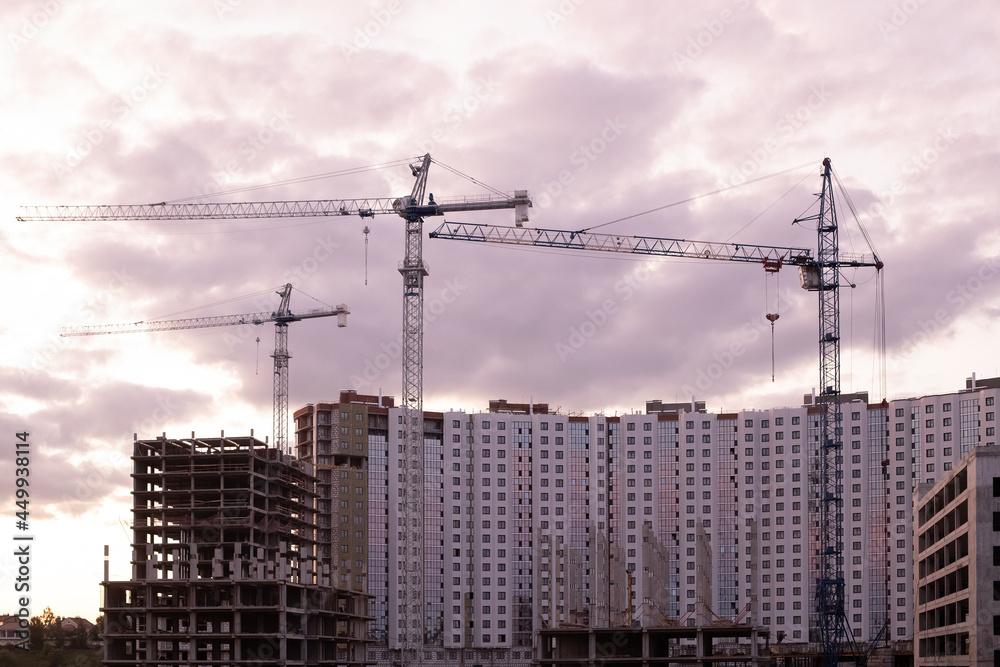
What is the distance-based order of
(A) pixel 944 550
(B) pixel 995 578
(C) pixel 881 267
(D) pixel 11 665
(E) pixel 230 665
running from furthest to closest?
(D) pixel 11 665
(C) pixel 881 267
(E) pixel 230 665
(A) pixel 944 550
(B) pixel 995 578

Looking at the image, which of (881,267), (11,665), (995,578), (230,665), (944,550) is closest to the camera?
(995,578)

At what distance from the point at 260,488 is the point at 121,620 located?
22.0 meters

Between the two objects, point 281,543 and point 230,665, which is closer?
point 230,665

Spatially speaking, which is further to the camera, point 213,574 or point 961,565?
point 213,574

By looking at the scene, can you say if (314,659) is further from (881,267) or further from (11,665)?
(881,267)

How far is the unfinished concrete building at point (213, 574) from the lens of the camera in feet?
474

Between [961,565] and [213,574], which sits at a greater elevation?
[961,565]

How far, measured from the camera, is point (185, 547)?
496ft

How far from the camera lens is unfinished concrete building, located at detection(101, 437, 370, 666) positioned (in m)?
145

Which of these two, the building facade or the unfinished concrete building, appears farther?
the unfinished concrete building

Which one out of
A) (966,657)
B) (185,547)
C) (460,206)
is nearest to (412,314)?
(460,206)

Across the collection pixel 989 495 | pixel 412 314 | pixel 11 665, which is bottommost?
pixel 11 665

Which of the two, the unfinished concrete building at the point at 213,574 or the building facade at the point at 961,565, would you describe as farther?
the unfinished concrete building at the point at 213,574

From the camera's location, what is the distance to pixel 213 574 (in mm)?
145250
